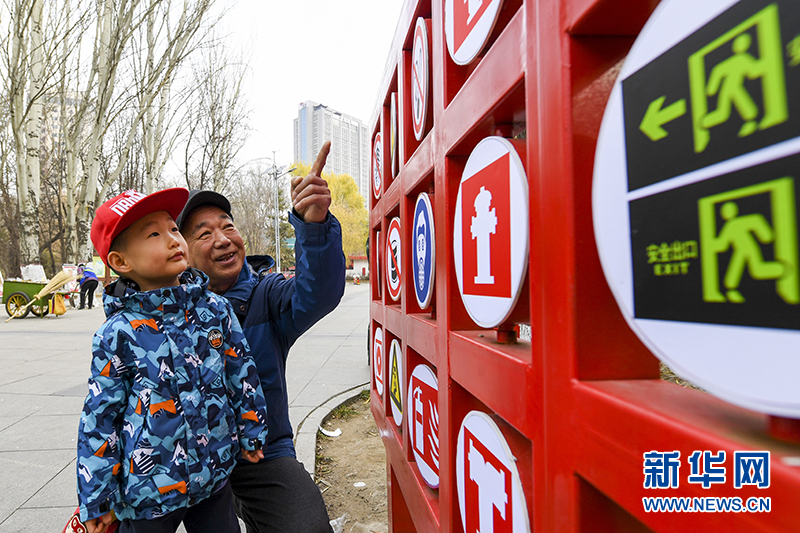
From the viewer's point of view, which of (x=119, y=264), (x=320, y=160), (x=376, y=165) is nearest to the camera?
(x=119, y=264)

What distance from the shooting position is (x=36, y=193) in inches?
482

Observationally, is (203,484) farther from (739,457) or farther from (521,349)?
(739,457)

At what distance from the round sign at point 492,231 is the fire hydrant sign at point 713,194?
24 cm

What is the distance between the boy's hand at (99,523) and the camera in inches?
54.9

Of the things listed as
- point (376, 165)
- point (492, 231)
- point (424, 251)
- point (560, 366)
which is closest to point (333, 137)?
point (376, 165)

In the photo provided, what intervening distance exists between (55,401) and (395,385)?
419 cm

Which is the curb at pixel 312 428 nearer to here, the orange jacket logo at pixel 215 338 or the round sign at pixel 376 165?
the orange jacket logo at pixel 215 338

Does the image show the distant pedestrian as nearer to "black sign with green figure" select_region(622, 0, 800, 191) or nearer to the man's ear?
the man's ear

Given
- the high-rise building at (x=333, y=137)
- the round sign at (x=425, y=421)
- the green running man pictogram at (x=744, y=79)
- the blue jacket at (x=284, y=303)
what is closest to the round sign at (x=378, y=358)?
the blue jacket at (x=284, y=303)

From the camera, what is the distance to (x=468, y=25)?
38.5 inches

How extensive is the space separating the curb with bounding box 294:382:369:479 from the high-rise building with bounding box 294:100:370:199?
44597 millimetres

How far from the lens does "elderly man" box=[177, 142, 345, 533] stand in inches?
Result: 68.0

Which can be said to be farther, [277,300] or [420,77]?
[277,300]

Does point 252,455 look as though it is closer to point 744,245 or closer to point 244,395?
point 244,395
